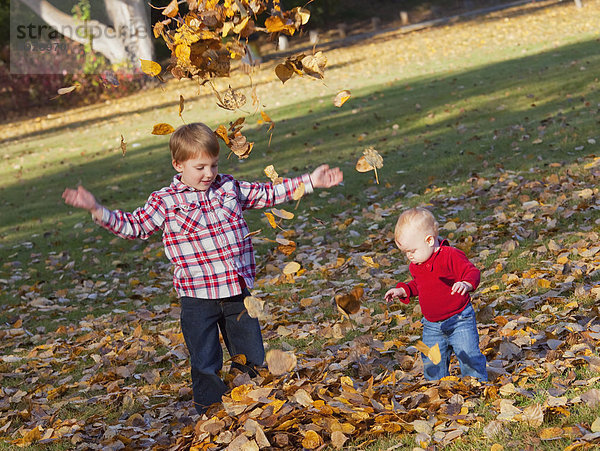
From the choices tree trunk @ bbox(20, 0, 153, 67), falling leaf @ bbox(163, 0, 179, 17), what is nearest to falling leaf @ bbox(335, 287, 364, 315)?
falling leaf @ bbox(163, 0, 179, 17)

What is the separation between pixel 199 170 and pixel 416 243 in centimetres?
127

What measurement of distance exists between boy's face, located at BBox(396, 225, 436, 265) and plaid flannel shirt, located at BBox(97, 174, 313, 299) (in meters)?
0.66

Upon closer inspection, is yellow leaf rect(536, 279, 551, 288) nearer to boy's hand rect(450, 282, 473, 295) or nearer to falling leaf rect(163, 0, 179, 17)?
boy's hand rect(450, 282, 473, 295)

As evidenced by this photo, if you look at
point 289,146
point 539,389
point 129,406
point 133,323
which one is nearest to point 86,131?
point 289,146

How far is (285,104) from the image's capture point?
18484 mm

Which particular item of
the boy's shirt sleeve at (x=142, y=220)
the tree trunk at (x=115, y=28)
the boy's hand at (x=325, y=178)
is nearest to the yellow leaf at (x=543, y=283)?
the boy's hand at (x=325, y=178)

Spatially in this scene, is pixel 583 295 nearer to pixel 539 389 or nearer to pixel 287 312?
pixel 539 389

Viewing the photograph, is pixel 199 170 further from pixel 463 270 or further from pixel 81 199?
pixel 463 270

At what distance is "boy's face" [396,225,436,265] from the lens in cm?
383

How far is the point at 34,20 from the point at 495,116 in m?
24.6

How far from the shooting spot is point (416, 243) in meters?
3.85

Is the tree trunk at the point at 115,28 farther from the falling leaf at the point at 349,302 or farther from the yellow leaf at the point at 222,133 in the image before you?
the falling leaf at the point at 349,302

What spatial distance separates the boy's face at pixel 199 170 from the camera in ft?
13.0

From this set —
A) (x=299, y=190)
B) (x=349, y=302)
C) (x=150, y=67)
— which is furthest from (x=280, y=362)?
(x=150, y=67)
